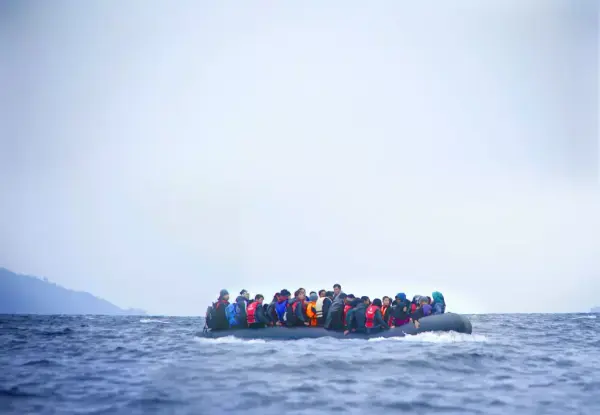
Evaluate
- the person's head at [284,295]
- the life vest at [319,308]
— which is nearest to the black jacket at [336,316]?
the life vest at [319,308]

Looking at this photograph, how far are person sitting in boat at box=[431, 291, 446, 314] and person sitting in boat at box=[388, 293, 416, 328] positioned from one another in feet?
3.88

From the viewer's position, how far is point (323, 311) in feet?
84.1

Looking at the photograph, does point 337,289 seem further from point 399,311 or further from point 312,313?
point 399,311

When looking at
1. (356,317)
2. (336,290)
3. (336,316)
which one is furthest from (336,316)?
(336,290)

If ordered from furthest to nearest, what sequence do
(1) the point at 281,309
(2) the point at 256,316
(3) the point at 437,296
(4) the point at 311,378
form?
(1) the point at 281,309 < (2) the point at 256,316 < (3) the point at 437,296 < (4) the point at 311,378

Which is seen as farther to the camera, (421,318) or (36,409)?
(421,318)

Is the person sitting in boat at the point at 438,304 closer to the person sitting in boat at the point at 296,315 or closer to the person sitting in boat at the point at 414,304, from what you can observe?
the person sitting in boat at the point at 414,304

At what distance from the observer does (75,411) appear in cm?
1277

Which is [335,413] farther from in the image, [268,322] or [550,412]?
[268,322]

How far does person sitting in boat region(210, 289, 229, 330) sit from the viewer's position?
87.8 feet

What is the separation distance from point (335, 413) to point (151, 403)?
408 cm

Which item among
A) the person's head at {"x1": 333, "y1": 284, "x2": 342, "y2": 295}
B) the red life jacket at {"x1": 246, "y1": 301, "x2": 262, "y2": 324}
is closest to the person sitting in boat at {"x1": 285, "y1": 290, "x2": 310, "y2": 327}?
the red life jacket at {"x1": 246, "y1": 301, "x2": 262, "y2": 324}

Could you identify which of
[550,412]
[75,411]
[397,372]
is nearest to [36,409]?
[75,411]

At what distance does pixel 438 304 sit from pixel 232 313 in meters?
8.67
